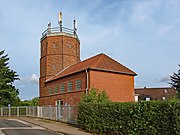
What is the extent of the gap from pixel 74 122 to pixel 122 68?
10207 mm

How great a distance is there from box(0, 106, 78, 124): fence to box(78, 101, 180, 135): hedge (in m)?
5.54

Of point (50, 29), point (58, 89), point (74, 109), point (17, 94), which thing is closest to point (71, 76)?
point (58, 89)

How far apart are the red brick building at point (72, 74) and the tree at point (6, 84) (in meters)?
9.06

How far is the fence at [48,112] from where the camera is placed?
2652cm

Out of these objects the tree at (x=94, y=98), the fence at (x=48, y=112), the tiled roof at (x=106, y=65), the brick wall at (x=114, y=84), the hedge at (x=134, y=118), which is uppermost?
the tiled roof at (x=106, y=65)

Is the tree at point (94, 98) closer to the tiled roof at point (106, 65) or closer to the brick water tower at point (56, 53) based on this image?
the tiled roof at point (106, 65)

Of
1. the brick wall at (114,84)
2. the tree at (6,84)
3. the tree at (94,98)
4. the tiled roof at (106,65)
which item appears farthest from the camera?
the tree at (6,84)

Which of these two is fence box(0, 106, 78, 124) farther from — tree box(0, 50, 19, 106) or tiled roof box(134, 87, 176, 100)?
tiled roof box(134, 87, 176, 100)

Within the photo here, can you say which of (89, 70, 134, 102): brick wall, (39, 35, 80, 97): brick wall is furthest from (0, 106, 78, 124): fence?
(89, 70, 134, 102): brick wall

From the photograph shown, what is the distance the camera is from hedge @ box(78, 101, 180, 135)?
12.8m

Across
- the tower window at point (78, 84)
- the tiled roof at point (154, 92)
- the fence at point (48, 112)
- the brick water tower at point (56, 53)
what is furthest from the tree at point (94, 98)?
the tiled roof at point (154, 92)

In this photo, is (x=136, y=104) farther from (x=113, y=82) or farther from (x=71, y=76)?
(x=71, y=76)

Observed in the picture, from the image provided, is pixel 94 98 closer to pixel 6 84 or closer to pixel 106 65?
pixel 106 65

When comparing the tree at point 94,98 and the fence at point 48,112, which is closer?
the tree at point 94,98
